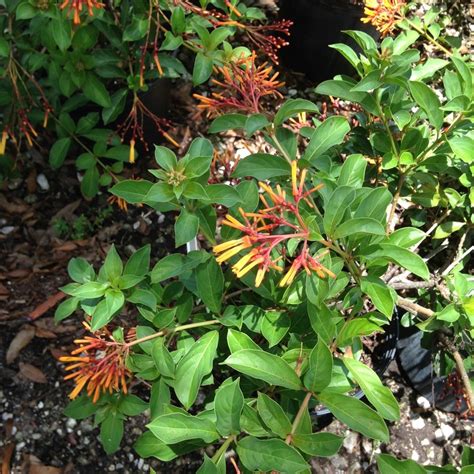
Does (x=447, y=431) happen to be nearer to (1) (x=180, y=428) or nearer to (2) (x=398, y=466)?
(2) (x=398, y=466)

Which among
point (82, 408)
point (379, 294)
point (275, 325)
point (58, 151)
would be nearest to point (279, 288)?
point (275, 325)

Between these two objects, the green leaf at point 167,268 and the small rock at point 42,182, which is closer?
the green leaf at point 167,268

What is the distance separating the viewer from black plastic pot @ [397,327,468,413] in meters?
1.76

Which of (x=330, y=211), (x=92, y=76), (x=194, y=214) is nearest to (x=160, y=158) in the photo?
(x=194, y=214)

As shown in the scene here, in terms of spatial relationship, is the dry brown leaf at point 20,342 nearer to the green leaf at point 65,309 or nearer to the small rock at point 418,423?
the green leaf at point 65,309

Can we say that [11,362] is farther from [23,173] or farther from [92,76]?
[92,76]

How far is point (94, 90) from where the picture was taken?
1.73m

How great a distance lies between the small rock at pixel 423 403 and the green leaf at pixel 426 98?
105 cm

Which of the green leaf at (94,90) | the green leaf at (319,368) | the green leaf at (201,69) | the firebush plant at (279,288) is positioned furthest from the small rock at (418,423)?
the green leaf at (94,90)

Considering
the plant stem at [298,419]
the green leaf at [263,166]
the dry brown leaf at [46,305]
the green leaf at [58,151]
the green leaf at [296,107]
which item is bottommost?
the dry brown leaf at [46,305]

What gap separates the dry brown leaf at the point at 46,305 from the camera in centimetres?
187

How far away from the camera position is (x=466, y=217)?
149 cm

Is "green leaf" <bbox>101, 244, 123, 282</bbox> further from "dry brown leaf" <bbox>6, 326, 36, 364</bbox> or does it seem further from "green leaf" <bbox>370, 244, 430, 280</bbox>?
"dry brown leaf" <bbox>6, 326, 36, 364</bbox>

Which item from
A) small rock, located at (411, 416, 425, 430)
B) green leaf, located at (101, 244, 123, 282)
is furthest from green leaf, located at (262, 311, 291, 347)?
small rock, located at (411, 416, 425, 430)
